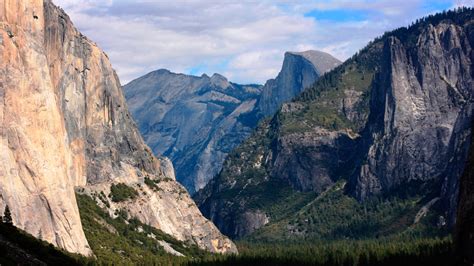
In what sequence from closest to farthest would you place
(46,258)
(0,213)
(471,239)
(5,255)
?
(5,255) < (46,258) < (471,239) < (0,213)

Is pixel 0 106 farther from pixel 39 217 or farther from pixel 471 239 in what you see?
pixel 471 239

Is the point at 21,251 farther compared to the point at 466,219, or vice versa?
the point at 466,219

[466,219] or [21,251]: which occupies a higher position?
[21,251]

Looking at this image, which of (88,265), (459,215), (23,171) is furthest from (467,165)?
(23,171)

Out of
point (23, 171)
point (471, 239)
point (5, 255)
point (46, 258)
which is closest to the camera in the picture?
point (5, 255)

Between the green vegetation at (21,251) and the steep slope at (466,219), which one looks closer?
the green vegetation at (21,251)

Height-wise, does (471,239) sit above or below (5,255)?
below

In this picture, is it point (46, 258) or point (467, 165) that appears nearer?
point (46, 258)

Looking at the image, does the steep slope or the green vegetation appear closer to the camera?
the green vegetation

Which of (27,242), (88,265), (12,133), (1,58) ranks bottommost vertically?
(88,265)

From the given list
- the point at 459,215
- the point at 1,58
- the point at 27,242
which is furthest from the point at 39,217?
the point at 459,215
